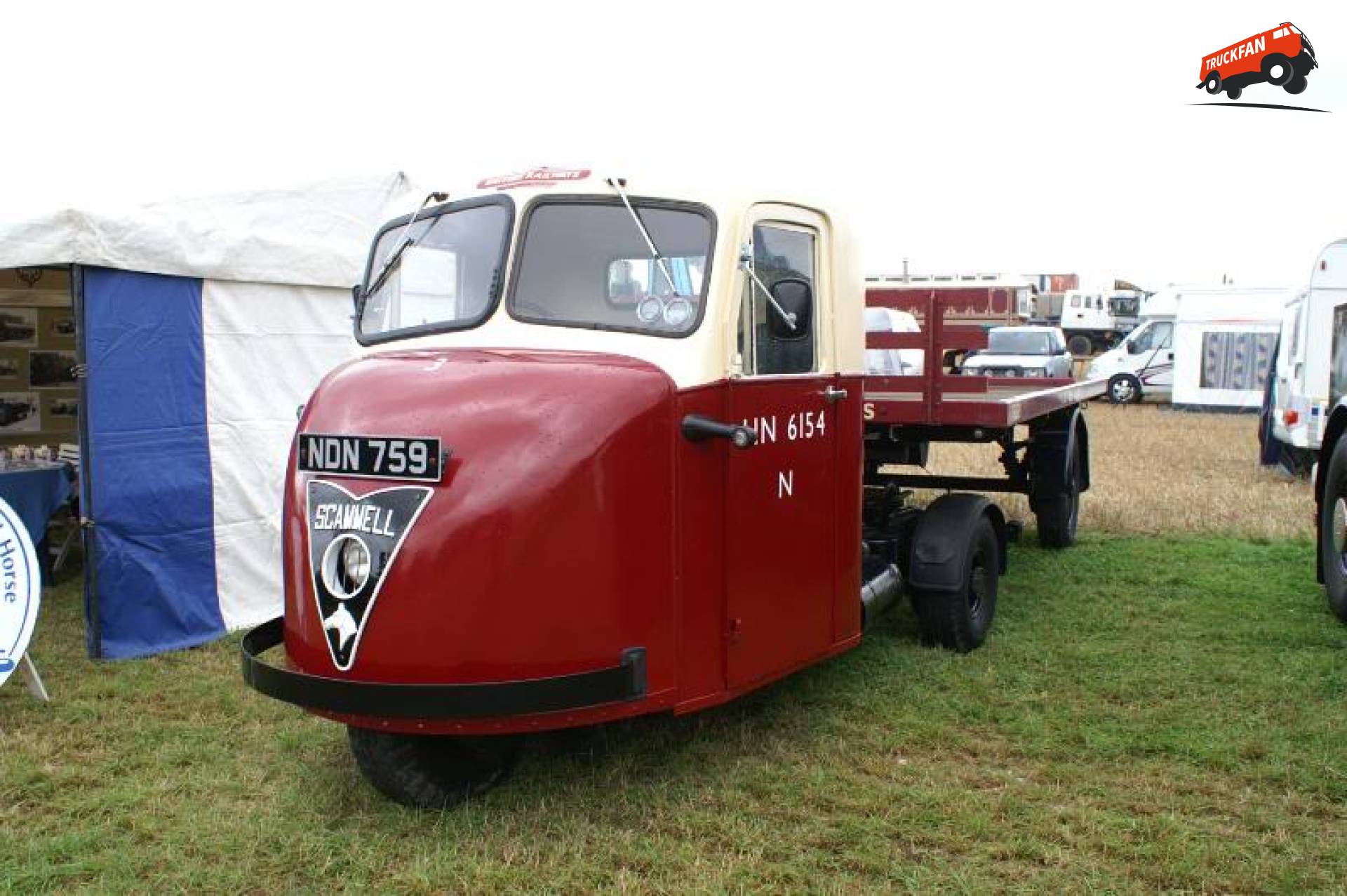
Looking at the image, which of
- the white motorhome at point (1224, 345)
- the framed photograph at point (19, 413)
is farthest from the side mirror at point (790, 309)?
the white motorhome at point (1224, 345)

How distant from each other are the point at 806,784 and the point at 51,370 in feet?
25.5

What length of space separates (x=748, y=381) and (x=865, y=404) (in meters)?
2.22

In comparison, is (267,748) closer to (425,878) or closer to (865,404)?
(425,878)

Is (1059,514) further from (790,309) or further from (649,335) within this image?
(649,335)

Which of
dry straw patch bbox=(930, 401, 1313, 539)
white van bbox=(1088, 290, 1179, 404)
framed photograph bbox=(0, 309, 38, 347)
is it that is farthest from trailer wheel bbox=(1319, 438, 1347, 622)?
white van bbox=(1088, 290, 1179, 404)

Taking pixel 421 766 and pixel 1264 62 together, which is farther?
pixel 1264 62

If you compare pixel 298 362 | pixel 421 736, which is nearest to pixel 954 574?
pixel 421 736

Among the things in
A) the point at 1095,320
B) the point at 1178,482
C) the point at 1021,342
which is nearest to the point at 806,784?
the point at 1178,482

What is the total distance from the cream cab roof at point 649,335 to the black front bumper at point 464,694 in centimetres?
109

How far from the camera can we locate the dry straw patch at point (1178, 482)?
10516 millimetres

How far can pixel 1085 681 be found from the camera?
5.89 meters

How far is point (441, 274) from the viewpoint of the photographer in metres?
4.93

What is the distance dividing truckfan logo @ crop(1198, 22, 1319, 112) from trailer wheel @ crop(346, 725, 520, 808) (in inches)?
464

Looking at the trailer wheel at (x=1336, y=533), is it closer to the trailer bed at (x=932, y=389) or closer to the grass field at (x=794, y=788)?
the grass field at (x=794, y=788)
